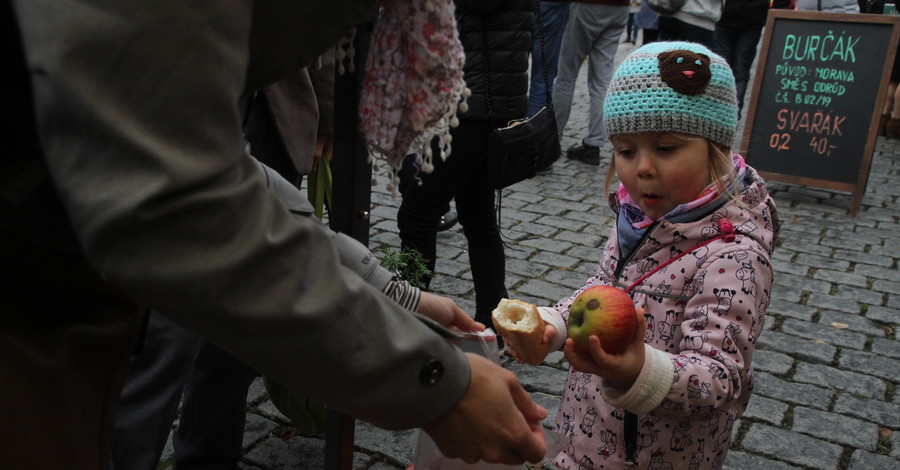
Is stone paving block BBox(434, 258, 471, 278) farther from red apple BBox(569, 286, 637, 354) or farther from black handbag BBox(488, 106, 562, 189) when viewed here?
red apple BBox(569, 286, 637, 354)

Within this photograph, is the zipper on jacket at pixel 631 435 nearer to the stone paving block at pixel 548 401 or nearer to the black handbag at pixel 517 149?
the stone paving block at pixel 548 401

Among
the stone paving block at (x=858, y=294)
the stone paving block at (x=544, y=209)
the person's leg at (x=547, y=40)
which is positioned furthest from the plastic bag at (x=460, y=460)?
the person's leg at (x=547, y=40)

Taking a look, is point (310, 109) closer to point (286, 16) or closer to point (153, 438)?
point (153, 438)

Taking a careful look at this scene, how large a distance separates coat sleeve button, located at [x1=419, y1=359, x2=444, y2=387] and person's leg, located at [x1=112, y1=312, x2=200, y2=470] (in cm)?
131

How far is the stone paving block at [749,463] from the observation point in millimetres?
3303

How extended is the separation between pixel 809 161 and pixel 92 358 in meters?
7.14

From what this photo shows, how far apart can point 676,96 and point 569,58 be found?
5833 mm

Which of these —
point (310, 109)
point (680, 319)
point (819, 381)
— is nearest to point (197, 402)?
point (310, 109)

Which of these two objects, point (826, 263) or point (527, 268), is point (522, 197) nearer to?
point (527, 268)

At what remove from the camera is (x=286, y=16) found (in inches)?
54.1

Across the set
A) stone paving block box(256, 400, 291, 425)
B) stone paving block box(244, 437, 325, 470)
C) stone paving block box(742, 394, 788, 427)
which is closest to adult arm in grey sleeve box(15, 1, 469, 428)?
stone paving block box(244, 437, 325, 470)

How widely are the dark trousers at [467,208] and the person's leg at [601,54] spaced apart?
3.96m

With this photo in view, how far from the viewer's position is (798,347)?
14.3 ft

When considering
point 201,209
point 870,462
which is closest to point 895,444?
point 870,462
